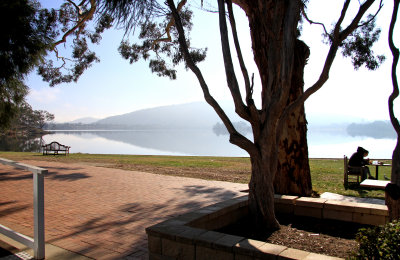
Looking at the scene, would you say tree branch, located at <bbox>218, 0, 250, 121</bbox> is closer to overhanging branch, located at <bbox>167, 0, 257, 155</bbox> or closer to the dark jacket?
overhanging branch, located at <bbox>167, 0, 257, 155</bbox>

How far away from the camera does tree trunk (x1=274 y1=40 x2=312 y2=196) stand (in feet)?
24.3

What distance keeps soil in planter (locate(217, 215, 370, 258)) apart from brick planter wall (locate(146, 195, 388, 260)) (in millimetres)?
107

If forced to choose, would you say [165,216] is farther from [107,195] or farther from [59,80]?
[59,80]

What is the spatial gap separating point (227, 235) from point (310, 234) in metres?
1.37

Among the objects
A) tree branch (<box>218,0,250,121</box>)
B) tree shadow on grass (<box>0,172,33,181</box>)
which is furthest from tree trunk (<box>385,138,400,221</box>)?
tree shadow on grass (<box>0,172,33,181</box>)

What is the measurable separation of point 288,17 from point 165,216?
3.66 metres

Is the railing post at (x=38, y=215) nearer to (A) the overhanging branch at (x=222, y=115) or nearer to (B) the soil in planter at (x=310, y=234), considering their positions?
(B) the soil in planter at (x=310, y=234)

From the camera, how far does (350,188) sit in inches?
348

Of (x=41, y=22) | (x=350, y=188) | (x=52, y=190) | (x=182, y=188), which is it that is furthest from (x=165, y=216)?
(x=41, y=22)

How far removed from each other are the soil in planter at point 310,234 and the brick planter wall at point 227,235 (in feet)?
0.35

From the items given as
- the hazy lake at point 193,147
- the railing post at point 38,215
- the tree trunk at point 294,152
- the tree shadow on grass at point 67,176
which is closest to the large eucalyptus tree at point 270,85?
the tree trunk at point 294,152

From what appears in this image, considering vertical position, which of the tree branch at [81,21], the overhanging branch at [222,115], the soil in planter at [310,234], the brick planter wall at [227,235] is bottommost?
the soil in planter at [310,234]

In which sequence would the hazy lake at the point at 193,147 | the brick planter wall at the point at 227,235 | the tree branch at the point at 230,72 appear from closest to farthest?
the brick planter wall at the point at 227,235 < the tree branch at the point at 230,72 < the hazy lake at the point at 193,147

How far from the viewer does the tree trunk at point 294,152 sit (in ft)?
24.3
